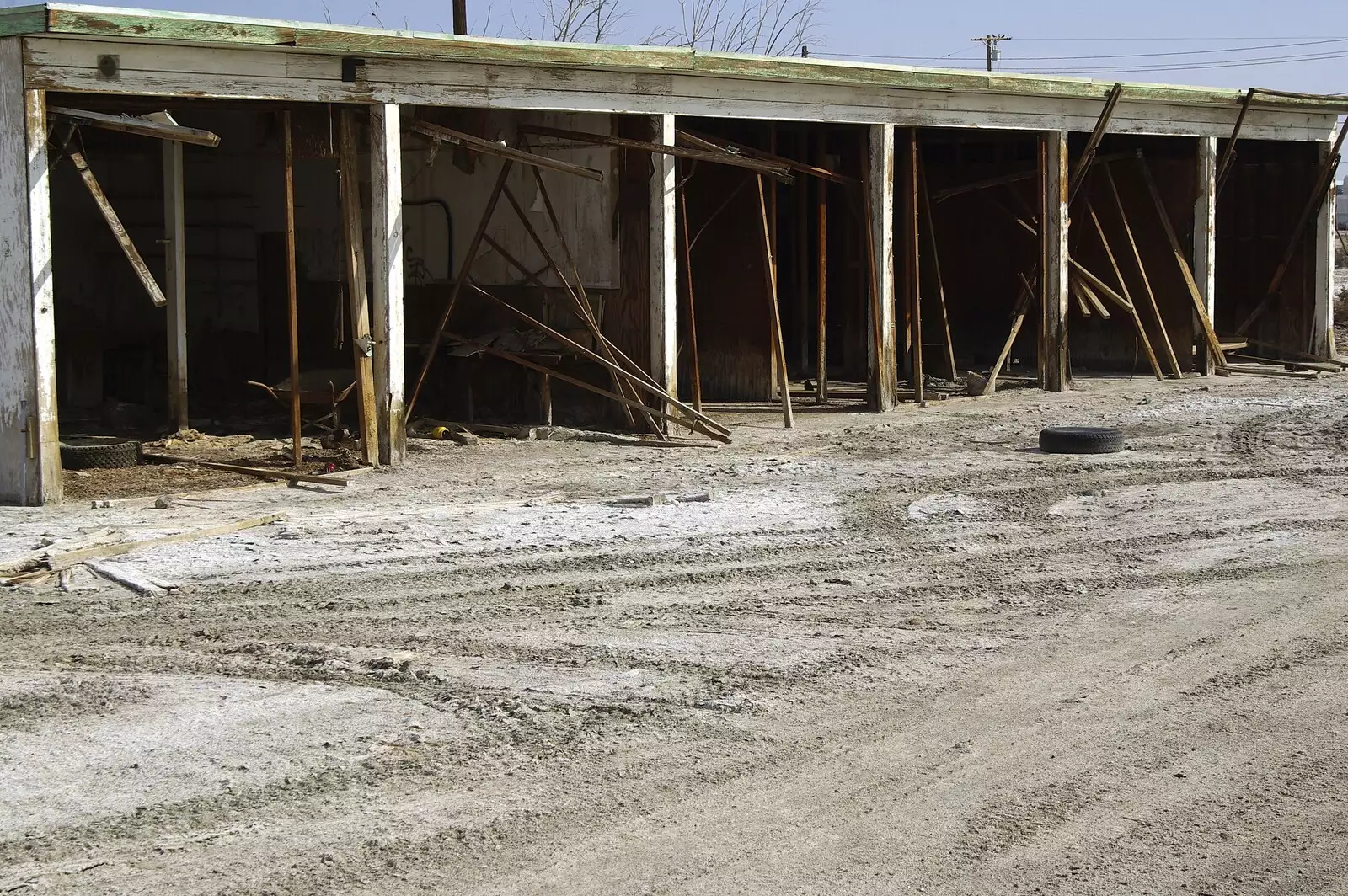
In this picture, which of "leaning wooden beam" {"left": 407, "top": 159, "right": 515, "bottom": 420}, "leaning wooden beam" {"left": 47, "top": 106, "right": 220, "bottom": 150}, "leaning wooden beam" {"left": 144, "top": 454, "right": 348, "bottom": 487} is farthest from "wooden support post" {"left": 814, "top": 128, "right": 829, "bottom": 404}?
"leaning wooden beam" {"left": 47, "top": 106, "right": 220, "bottom": 150}

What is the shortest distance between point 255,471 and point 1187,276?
11.9 meters

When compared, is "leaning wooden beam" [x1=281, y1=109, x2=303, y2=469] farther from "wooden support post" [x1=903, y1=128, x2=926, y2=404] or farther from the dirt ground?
"wooden support post" [x1=903, y1=128, x2=926, y2=404]

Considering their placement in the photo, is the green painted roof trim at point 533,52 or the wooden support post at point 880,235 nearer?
the green painted roof trim at point 533,52

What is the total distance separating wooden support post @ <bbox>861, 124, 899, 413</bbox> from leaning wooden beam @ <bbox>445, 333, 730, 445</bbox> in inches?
111

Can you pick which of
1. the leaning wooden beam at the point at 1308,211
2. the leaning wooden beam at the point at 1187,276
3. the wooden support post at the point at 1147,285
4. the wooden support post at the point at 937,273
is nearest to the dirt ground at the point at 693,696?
the wooden support post at the point at 937,273

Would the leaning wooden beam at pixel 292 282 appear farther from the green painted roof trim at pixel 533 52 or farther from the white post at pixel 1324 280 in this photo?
the white post at pixel 1324 280

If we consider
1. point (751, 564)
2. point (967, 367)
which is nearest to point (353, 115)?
point (751, 564)

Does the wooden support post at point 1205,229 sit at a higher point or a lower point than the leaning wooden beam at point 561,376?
higher

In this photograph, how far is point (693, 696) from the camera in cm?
584

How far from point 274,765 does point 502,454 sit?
24.9 ft

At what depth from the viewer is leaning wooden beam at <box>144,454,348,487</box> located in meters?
10.9

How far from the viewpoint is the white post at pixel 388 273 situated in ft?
38.8

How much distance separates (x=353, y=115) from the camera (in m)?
12.1

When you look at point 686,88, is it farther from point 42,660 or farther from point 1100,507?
point 42,660
